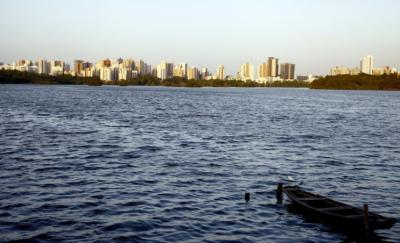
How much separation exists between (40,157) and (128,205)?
44.4 ft

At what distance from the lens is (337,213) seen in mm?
18016

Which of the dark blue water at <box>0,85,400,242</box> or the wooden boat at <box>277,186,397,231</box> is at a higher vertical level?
the wooden boat at <box>277,186,397,231</box>

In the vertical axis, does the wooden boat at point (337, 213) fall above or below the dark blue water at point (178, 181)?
above

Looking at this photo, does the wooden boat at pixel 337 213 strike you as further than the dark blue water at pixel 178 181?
→ No

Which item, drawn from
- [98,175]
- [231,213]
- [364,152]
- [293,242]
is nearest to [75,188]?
[98,175]

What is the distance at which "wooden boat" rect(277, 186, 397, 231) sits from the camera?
1642cm

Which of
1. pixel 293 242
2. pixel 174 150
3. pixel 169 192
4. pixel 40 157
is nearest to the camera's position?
pixel 293 242

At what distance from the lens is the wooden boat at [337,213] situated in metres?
16.4

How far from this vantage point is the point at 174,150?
35438 mm

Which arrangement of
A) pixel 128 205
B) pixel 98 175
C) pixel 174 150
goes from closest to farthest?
1. pixel 128 205
2. pixel 98 175
3. pixel 174 150

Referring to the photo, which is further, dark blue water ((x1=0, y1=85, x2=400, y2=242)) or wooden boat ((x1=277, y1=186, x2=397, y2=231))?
dark blue water ((x1=0, y1=85, x2=400, y2=242))

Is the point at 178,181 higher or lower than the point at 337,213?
lower

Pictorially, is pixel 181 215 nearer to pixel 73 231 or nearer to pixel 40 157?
pixel 73 231

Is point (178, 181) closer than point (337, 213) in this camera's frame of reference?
No
